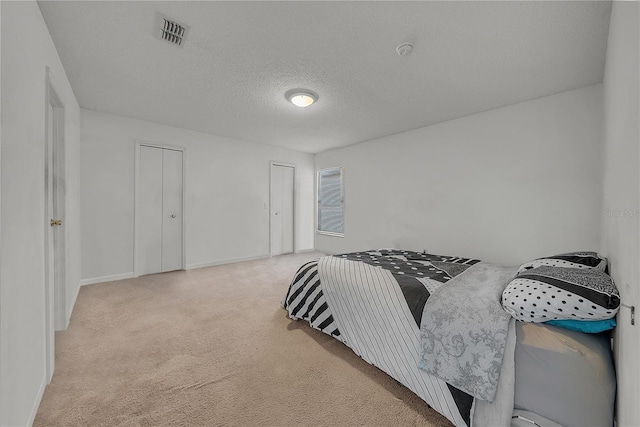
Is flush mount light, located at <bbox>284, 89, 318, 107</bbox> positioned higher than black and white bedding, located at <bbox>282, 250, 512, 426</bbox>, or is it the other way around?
flush mount light, located at <bbox>284, 89, 318, 107</bbox>

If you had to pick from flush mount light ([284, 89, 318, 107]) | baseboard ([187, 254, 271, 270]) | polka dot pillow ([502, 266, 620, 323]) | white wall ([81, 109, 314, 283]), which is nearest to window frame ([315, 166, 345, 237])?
white wall ([81, 109, 314, 283])

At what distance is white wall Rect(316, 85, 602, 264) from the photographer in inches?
105

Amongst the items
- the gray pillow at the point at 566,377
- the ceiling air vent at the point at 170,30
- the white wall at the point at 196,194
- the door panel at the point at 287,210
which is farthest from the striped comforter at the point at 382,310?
the door panel at the point at 287,210

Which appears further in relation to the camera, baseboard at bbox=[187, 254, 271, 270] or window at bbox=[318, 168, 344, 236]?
window at bbox=[318, 168, 344, 236]

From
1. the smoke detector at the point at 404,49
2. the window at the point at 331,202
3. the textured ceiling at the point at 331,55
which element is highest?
the textured ceiling at the point at 331,55

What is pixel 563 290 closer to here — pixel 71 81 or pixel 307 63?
pixel 307 63

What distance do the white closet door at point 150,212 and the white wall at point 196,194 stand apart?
0.46ft

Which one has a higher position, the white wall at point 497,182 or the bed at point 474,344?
the white wall at point 497,182

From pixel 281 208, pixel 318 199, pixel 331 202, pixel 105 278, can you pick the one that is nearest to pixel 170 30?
pixel 105 278

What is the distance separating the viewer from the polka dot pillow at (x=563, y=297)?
43.6 inches

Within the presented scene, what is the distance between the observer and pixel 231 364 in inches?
70.8

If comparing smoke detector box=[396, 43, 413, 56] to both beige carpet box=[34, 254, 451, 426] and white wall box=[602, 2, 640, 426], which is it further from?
beige carpet box=[34, 254, 451, 426]

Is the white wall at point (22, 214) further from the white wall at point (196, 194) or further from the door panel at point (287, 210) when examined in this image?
the door panel at point (287, 210)

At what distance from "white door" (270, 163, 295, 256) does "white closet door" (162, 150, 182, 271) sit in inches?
70.5
